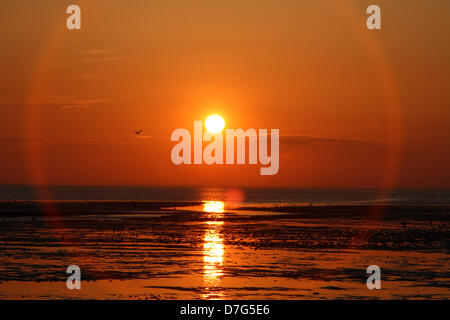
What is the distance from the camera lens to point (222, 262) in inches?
1502

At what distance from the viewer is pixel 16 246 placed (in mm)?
44938

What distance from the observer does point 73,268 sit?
34562 millimetres

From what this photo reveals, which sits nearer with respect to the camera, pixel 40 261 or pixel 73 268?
pixel 73 268

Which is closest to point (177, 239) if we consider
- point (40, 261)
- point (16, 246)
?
point (16, 246)

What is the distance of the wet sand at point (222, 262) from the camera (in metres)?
28.9

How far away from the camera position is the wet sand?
1136 inches
